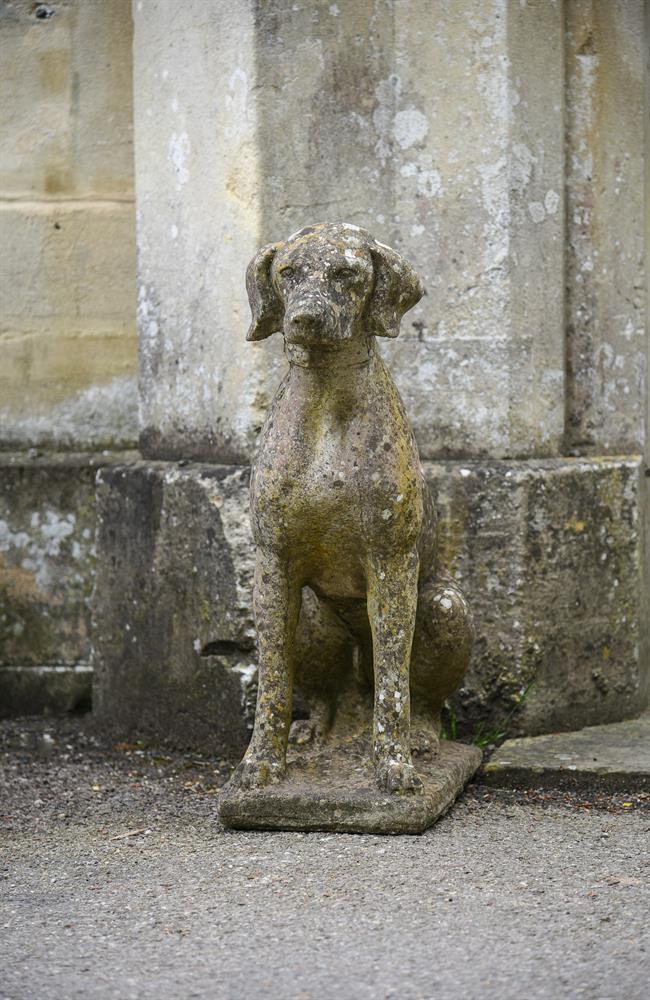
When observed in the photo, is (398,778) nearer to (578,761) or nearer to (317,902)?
(317,902)

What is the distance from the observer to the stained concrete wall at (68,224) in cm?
520

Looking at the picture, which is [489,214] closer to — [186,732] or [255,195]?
[255,195]

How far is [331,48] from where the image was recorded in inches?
172

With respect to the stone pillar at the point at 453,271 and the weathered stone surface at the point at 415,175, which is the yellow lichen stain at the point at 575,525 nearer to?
the stone pillar at the point at 453,271

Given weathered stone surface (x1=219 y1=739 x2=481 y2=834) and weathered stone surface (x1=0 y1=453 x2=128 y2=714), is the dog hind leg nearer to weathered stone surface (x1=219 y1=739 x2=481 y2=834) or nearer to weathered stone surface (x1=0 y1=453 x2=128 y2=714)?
weathered stone surface (x1=219 y1=739 x2=481 y2=834)

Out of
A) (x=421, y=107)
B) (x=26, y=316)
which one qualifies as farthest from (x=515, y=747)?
(x=26, y=316)

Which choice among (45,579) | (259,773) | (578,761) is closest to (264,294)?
(259,773)

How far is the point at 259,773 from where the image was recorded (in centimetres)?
360

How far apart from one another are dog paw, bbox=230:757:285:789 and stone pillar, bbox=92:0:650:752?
2.65ft

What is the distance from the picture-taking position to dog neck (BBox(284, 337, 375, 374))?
3.45 metres

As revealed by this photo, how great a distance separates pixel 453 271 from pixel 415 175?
0.34 m

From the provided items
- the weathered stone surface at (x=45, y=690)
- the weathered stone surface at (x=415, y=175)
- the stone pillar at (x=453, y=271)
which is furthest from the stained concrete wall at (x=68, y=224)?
the weathered stone surface at (x=45, y=690)

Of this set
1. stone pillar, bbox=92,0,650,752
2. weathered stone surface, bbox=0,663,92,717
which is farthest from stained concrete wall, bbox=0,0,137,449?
weathered stone surface, bbox=0,663,92,717

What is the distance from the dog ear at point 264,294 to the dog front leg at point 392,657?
70 cm
